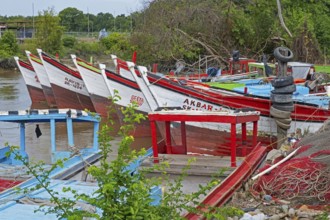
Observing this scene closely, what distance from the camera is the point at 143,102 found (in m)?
17.2

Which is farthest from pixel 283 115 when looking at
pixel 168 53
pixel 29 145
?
pixel 168 53

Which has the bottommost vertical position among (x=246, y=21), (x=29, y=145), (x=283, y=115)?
(x=29, y=145)

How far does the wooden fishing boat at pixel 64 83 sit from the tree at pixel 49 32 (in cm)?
2542

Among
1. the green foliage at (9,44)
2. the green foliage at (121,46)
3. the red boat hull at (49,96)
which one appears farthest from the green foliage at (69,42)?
the red boat hull at (49,96)

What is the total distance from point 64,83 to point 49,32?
2609cm

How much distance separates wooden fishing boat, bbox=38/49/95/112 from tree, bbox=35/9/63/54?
2542 cm

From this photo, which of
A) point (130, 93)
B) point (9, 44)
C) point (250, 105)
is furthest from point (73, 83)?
point (9, 44)

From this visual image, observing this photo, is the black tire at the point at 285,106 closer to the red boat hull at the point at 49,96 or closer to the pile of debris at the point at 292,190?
the pile of debris at the point at 292,190

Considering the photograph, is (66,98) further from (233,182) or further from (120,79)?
(233,182)

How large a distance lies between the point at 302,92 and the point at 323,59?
43.6 feet

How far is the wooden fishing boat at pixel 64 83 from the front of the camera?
22875 mm

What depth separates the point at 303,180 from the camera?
739 centimetres

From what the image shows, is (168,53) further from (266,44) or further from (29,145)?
(29,145)

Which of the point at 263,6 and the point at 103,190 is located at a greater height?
the point at 263,6
